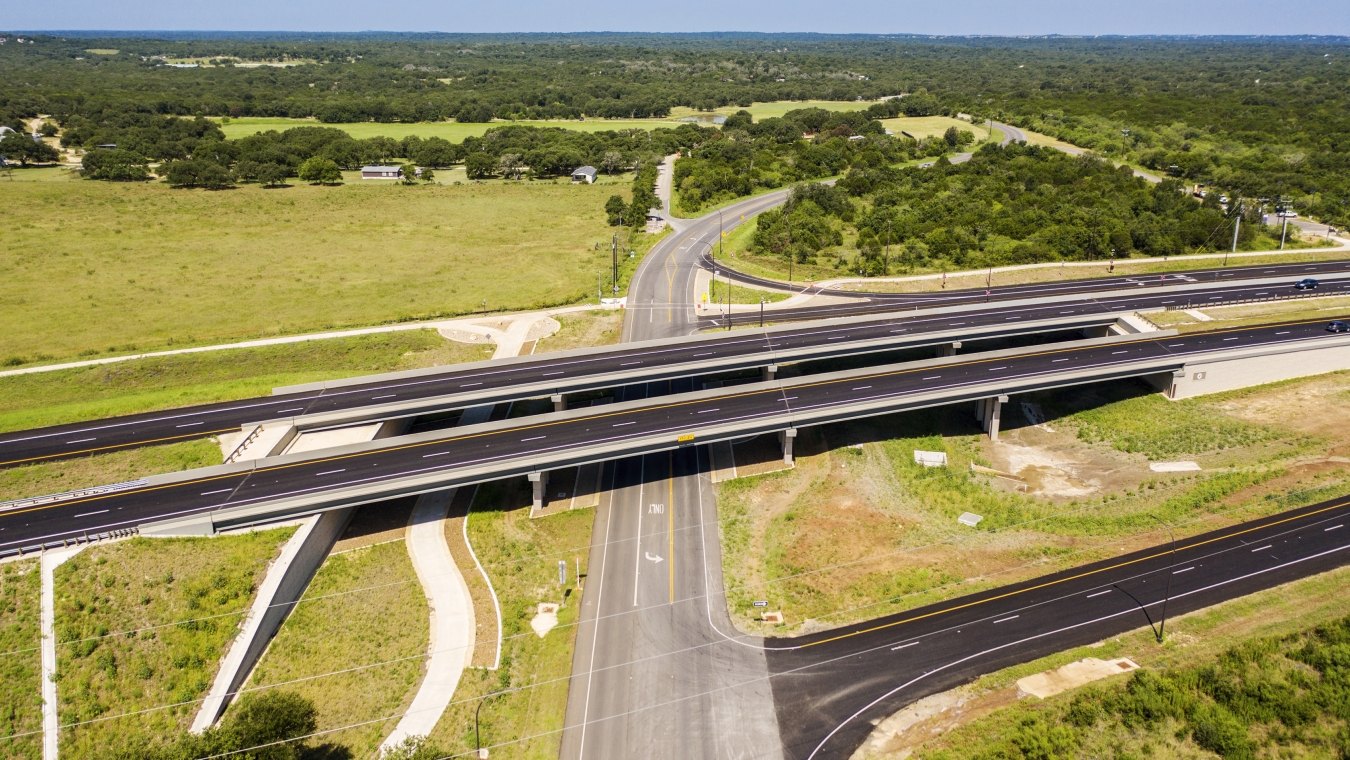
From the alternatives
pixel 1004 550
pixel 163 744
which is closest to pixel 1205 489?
pixel 1004 550

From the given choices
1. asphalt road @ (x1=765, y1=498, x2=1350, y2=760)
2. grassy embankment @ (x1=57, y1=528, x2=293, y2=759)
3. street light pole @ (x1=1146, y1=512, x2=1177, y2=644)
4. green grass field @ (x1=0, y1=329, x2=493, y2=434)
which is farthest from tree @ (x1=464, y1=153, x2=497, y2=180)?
street light pole @ (x1=1146, y1=512, x2=1177, y2=644)

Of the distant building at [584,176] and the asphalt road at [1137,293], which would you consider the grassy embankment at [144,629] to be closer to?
the asphalt road at [1137,293]

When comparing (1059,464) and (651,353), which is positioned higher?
(651,353)

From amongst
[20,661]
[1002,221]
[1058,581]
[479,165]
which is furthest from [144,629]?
[479,165]

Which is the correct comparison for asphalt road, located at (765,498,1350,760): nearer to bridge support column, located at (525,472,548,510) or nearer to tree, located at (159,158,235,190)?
bridge support column, located at (525,472,548,510)

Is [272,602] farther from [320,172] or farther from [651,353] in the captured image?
[320,172]

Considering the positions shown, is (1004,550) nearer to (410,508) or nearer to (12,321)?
(410,508)
